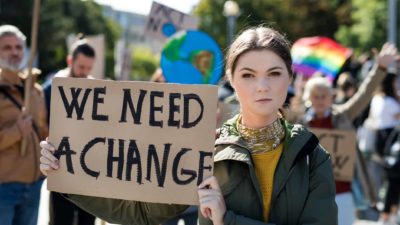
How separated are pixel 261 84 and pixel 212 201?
16.3 inches

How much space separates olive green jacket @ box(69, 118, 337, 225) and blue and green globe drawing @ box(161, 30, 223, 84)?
3.78m

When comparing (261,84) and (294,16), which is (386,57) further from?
(294,16)

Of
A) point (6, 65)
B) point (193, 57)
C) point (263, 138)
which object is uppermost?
point (193, 57)

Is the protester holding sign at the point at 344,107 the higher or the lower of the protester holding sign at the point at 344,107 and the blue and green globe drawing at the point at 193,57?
the lower

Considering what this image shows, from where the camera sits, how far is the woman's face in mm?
2393

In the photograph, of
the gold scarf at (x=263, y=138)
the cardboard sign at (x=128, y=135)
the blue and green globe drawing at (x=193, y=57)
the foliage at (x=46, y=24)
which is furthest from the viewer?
the foliage at (x=46, y=24)

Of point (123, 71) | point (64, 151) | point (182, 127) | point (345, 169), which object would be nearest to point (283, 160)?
point (182, 127)

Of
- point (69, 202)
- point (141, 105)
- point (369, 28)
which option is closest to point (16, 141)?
point (69, 202)

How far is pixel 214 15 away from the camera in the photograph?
45.7 m

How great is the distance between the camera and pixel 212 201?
2344 mm

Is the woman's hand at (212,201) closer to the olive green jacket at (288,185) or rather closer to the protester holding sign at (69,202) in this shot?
the olive green jacket at (288,185)

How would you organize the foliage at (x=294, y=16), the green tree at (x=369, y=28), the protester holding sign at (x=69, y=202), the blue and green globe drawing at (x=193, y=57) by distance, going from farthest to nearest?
the foliage at (x=294, y=16) → the green tree at (x=369, y=28) → the blue and green globe drawing at (x=193, y=57) → the protester holding sign at (x=69, y=202)

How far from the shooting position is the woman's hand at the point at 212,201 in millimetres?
2330

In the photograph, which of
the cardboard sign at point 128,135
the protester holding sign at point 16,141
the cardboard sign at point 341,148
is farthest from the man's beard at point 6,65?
the cardboard sign at point 128,135
